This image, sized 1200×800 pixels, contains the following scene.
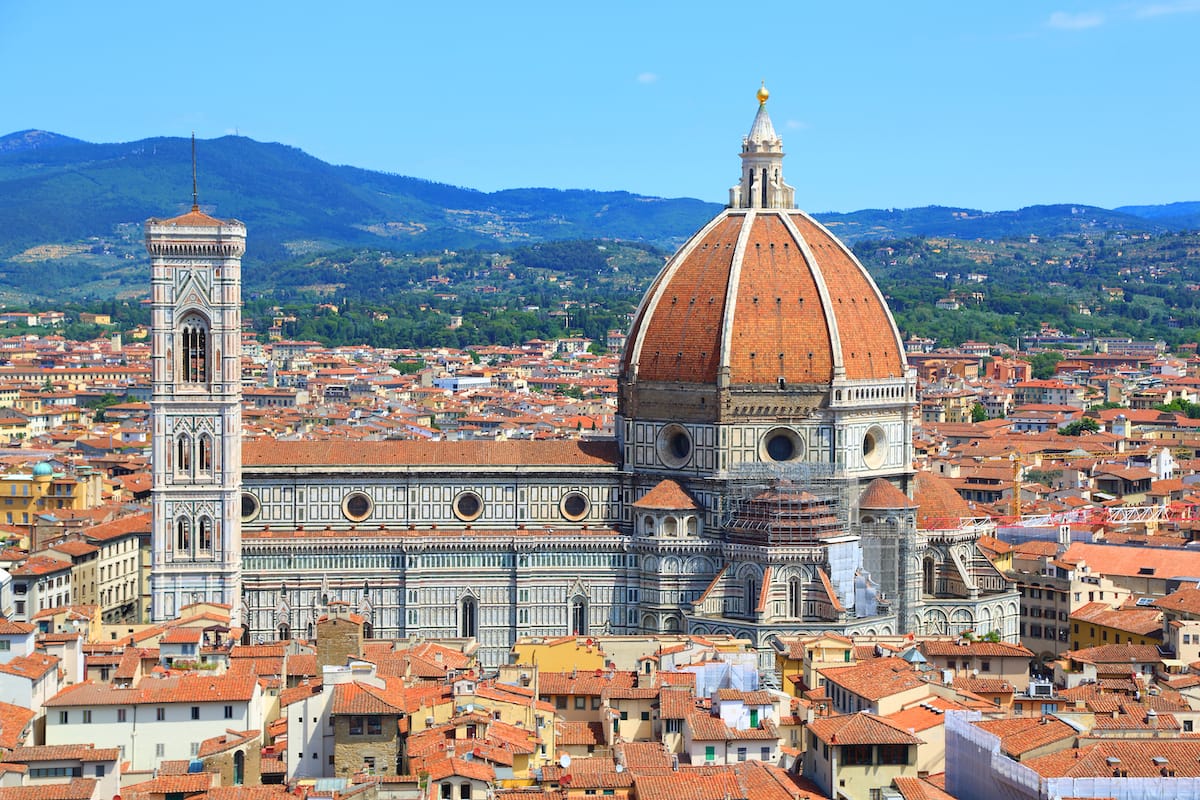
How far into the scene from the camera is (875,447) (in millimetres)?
74250

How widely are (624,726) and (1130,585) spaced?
30.1 metres

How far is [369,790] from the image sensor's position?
1599 inches

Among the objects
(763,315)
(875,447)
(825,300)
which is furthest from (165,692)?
(875,447)

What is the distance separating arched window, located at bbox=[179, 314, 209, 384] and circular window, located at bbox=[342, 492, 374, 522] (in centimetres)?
586

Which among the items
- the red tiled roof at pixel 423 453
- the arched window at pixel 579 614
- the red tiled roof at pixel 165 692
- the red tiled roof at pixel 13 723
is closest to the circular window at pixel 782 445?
the red tiled roof at pixel 423 453

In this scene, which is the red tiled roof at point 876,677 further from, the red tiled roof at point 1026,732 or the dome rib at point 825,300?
the dome rib at point 825,300

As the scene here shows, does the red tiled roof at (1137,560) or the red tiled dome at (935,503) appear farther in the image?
the red tiled roof at (1137,560)

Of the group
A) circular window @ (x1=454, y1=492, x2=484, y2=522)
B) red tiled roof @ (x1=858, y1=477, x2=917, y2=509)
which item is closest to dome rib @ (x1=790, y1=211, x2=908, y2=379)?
red tiled roof @ (x1=858, y1=477, x2=917, y2=509)

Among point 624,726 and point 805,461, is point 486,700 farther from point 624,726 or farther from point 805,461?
point 805,461

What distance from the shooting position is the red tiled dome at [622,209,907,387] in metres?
73.0

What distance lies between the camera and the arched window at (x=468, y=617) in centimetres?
7288

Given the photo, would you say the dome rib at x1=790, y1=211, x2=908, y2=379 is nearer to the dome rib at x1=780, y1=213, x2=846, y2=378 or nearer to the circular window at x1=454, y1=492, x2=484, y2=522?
the dome rib at x1=780, y1=213, x2=846, y2=378

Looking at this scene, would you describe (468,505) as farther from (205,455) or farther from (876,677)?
(876,677)

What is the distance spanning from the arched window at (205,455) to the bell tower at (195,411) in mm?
29
